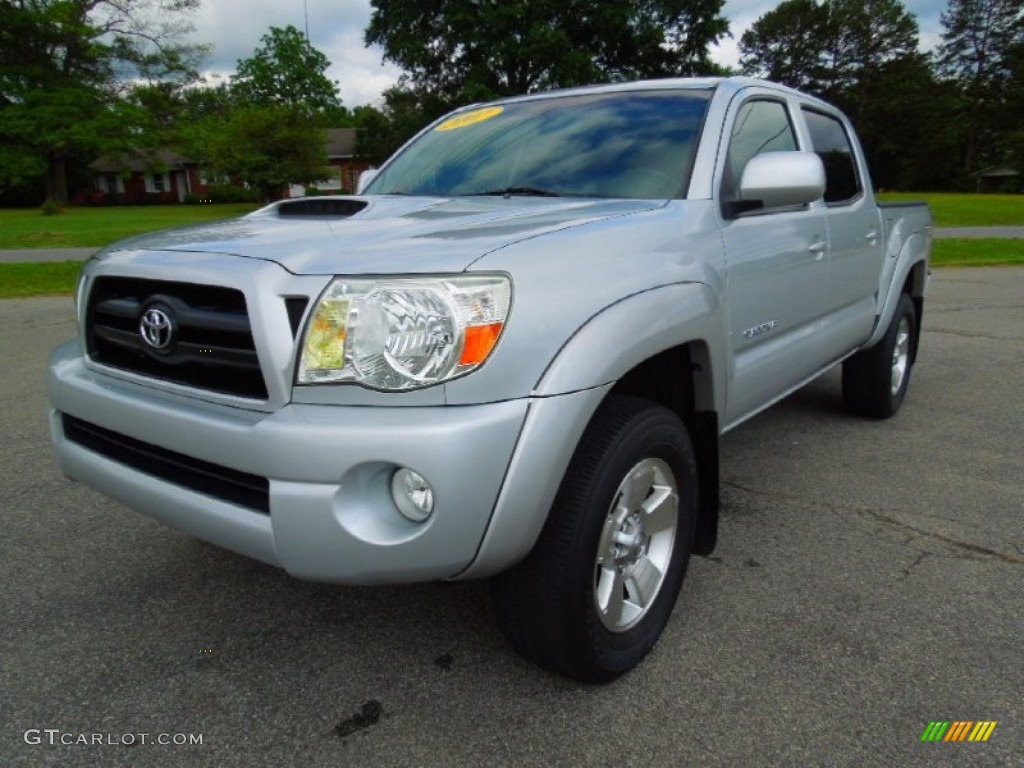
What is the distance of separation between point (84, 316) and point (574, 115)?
1.96 meters

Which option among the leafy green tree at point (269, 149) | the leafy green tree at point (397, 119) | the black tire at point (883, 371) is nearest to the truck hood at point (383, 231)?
the black tire at point (883, 371)

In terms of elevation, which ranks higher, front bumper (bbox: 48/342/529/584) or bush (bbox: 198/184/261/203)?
bush (bbox: 198/184/261/203)

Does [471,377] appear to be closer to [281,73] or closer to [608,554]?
[608,554]

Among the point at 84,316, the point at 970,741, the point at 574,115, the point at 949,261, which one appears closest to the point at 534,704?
the point at 970,741

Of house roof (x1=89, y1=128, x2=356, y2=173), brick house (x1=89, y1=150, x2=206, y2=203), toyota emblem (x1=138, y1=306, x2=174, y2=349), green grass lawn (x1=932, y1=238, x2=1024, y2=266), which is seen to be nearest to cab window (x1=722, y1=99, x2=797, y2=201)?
toyota emblem (x1=138, y1=306, x2=174, y2=349)

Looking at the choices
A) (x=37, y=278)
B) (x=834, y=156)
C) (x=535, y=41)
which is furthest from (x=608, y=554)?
(x=535, y=41)

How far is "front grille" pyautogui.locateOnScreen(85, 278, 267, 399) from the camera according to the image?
1.85 m

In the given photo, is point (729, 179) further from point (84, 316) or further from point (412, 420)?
point (84, 316)

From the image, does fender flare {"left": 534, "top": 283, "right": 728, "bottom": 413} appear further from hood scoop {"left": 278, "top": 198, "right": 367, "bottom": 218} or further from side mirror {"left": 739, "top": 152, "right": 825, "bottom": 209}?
hood scoop {"left": 278, "top": 198, "right": 367, "bottom": 218}

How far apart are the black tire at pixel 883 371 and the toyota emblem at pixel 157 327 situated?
3.77m

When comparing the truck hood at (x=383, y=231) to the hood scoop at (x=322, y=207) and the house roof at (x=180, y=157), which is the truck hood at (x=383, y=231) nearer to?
the hood scoop at (x=322, y=207)

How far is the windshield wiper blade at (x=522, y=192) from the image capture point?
2.79 metres

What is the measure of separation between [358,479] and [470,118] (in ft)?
8.06

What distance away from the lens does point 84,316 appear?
2342 mm
